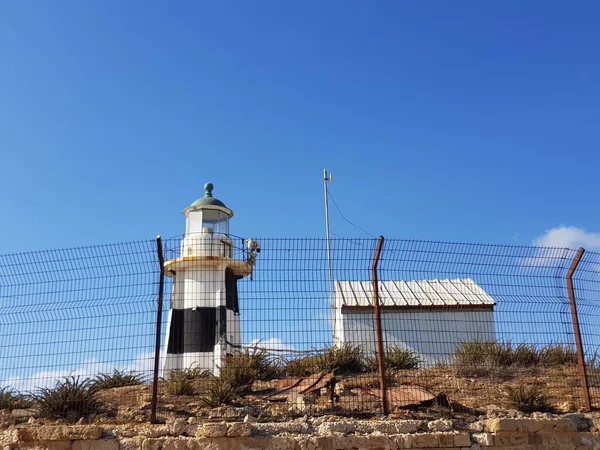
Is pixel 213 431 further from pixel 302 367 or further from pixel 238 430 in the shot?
pixel 302 367

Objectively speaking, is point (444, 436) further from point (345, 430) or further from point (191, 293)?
point (191, 293)

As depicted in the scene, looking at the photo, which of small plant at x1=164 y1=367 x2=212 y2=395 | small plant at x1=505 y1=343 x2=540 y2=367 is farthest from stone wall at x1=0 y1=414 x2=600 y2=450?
small plant at x1=505 y1=343 x2=540 y2=367

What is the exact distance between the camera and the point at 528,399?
25.3ft

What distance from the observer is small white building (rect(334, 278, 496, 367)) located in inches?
328

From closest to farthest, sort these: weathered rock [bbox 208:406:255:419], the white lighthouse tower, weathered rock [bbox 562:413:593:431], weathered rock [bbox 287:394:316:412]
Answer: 1. weathered rock [bbox 208:406:255:419]
2. weathered rock [bbox 562:413:593:431]
3. weathered rock [bbox 287:394:316:412]
4. the white lighthouse tower

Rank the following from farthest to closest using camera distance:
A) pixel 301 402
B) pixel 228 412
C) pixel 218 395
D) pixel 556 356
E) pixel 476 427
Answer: pixel 556 356 → pixel 218 395 → pixel 301 402 → pixel 228 412 → pixel 476 427

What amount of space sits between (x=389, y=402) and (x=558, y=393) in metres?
2.79

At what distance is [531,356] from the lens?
399 inches

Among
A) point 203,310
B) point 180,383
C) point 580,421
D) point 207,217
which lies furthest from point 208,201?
point 580,421

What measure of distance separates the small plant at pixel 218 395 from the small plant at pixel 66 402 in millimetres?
1407

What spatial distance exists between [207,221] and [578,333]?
29.9 feet

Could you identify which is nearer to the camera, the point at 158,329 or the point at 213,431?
the point at 213,431

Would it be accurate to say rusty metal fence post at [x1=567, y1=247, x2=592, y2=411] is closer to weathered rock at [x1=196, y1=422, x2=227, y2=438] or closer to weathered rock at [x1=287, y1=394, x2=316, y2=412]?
weathered rock at [x1=287, y1=394, x2=316, y2=412]

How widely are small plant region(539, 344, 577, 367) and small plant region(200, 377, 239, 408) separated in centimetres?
497
